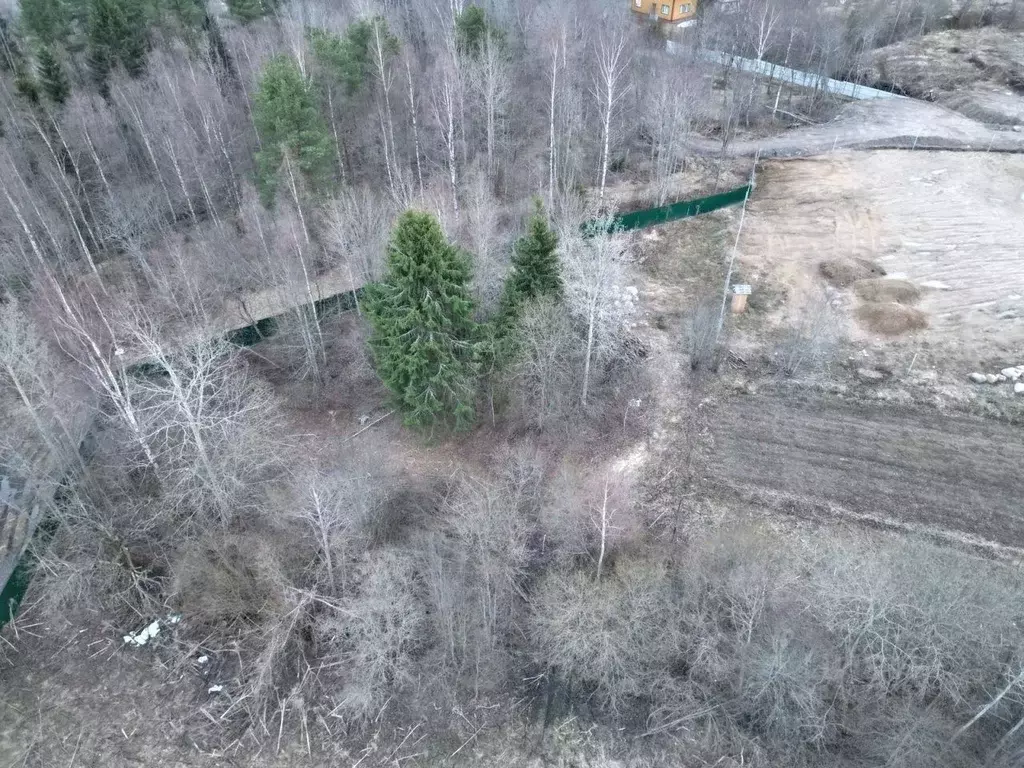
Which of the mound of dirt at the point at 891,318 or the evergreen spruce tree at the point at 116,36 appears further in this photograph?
the evergreen spruce tree at the point at 116,36

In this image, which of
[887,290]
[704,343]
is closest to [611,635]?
[704,343]

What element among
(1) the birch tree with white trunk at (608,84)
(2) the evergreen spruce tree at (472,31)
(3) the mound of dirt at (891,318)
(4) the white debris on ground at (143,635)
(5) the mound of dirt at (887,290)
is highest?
(2) the evergreen spruce tree at (472,31)

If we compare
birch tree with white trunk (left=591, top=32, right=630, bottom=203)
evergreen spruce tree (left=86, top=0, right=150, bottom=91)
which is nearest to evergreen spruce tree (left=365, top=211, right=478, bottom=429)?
birch tree with white trunk (left=591, top=32, right=630, bottom=203)

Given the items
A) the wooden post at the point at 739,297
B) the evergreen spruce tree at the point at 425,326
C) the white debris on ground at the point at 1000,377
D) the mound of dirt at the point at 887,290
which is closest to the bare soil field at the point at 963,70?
the mound of dirt at the point at 887,290

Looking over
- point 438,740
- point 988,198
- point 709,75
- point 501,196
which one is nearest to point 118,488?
point 438,740

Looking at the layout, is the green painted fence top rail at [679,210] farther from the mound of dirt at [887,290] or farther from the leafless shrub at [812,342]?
the leafless shrub at [812,342]

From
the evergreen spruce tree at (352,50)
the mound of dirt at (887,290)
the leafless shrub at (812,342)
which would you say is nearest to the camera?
the leafless shrub at (812,342)
